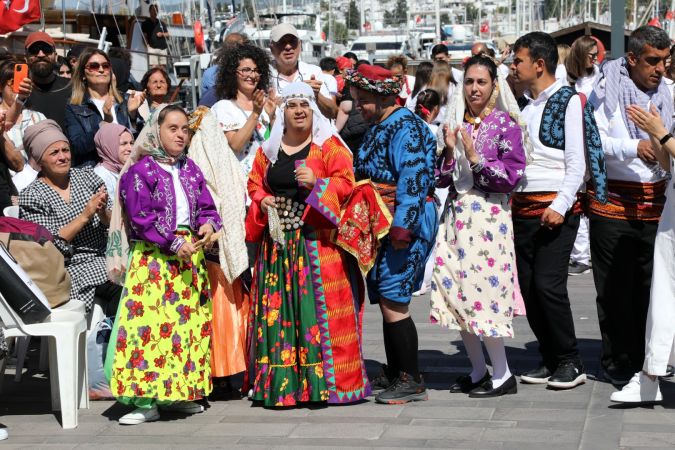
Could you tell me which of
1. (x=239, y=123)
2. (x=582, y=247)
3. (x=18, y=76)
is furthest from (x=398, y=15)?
(x=239, y=123)

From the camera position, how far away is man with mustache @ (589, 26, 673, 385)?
6418 mm

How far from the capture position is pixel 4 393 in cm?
689

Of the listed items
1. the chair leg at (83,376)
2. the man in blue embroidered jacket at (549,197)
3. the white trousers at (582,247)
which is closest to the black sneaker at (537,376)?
the man in blue embroidered jacket at (549,197)

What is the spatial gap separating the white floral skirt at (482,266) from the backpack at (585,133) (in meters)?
0.45

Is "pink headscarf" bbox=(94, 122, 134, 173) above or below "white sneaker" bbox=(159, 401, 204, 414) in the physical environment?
above

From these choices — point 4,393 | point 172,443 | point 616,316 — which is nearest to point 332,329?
point 172,443

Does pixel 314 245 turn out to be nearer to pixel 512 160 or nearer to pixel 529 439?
pixel 512 160

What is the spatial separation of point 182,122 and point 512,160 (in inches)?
70.3

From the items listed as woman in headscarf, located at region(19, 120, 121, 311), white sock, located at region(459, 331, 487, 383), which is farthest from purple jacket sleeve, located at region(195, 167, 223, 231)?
white sock, located at region(459, 331, 487, 383)

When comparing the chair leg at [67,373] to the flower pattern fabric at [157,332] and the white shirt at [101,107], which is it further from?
the white shirt at [101,107]

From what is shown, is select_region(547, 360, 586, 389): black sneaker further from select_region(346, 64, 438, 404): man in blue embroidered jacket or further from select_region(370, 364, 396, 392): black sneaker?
select_region(370, 364, 396, 392): black sneaker

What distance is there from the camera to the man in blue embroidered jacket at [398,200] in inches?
242

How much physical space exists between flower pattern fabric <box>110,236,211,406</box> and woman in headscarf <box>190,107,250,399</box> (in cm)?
33

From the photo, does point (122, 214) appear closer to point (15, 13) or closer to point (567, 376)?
point (567, 376)
